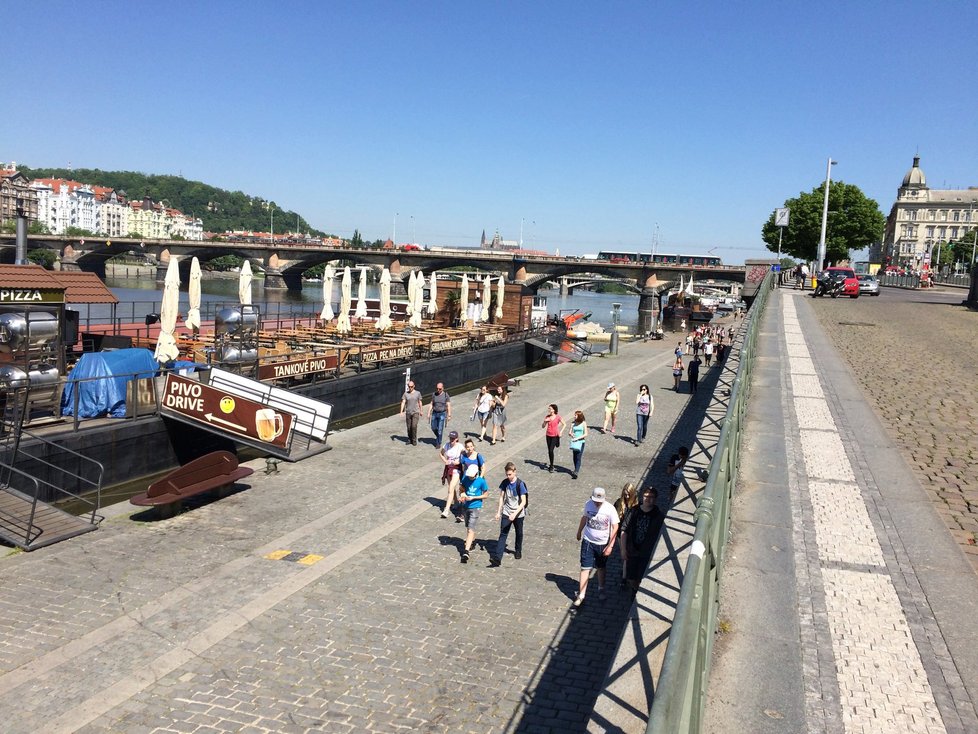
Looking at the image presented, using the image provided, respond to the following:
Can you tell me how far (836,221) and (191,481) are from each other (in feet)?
255

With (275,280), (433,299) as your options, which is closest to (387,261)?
(275,280)

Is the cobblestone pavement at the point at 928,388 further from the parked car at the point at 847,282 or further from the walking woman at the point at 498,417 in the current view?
the parked car at the point at 847,282

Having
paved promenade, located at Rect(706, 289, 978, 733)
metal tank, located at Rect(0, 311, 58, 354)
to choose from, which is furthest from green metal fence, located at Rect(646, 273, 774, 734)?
metal tank, located at Rect(0, 311, 58, 354)

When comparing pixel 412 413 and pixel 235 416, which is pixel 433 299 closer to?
pixel 412 413

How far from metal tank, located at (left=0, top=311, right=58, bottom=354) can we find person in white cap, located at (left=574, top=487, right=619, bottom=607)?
39.6 feet

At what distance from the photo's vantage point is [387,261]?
99688mm

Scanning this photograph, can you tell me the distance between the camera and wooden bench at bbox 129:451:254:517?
1218cm

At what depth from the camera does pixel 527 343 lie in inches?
1619

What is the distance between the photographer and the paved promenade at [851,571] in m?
4.55

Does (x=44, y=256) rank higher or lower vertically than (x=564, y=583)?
higher

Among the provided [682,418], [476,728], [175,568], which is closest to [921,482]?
[476,728]

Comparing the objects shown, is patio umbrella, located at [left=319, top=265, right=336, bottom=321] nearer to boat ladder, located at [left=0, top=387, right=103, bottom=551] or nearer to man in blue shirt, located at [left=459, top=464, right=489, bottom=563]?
boat ladder, located at [left=0, top=387, right=103, bottom=551]

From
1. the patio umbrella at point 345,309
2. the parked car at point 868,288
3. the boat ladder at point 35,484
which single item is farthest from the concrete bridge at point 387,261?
the boat ladder at point 35,484

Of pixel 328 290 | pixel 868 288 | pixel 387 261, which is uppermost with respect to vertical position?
pixel 387 261
